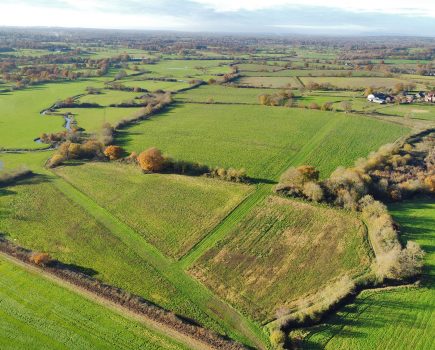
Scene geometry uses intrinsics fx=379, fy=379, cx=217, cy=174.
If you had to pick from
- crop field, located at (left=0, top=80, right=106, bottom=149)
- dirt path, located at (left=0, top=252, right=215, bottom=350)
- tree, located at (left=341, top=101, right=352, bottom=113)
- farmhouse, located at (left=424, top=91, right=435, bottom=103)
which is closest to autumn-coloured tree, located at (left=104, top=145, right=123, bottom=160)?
crop field, located at (left=0, top=80, right=106, bottom=149)

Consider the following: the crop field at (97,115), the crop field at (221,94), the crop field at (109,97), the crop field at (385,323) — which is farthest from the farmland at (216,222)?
the crop field at (221,94)

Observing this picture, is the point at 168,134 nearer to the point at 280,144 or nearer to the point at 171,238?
the point at 280,144

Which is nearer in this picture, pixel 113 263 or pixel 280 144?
pixel 113 263

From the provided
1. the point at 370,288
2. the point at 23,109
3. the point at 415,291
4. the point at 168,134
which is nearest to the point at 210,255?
the point at 370,288

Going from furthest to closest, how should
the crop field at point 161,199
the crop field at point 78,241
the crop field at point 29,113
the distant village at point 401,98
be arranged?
the distant village at point 401,98 → the crop field at point 29,113 → the crop field at point 161,199 → the crop field at point 78,241

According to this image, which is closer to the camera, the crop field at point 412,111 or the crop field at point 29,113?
the crop field at point 29,113

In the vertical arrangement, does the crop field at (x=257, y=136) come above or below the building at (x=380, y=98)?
below

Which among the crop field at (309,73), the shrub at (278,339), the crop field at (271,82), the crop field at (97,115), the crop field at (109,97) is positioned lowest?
the shrub at (278,339)

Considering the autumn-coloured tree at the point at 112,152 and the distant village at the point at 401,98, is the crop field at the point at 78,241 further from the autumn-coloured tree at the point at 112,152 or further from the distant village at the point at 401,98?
the distant village at the point at 401,98

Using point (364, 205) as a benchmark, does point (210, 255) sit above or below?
below
